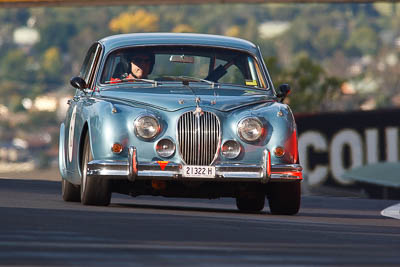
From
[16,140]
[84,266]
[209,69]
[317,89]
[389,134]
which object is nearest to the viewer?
[84,266]

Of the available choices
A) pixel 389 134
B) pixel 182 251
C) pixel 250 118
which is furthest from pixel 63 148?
pixel 389 134

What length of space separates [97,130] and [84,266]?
4.92 m

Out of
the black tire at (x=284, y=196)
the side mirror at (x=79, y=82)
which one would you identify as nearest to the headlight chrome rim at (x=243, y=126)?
the black tire at (x=284, y=196)

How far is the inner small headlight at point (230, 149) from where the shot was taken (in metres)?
11.7

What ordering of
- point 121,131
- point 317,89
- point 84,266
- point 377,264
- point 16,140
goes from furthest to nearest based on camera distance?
Answer: point 16,140
point 317,89
point 121,131
point 377,264
point 84,266

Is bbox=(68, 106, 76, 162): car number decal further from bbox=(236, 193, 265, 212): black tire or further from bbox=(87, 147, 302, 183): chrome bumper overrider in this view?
bbox=(236, 193, 265, 212): black tire

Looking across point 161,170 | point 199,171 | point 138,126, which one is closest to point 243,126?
point 199,171

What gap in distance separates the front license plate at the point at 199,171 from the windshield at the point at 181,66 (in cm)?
152

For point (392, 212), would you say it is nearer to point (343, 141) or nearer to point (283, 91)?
point (283, 91)

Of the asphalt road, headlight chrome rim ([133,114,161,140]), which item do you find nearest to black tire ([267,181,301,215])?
the asphalt road

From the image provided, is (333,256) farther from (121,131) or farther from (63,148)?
(63,148)

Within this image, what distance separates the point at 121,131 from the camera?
1165cm

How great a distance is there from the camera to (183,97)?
39.1ft

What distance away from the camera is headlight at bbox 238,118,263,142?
461 inches
